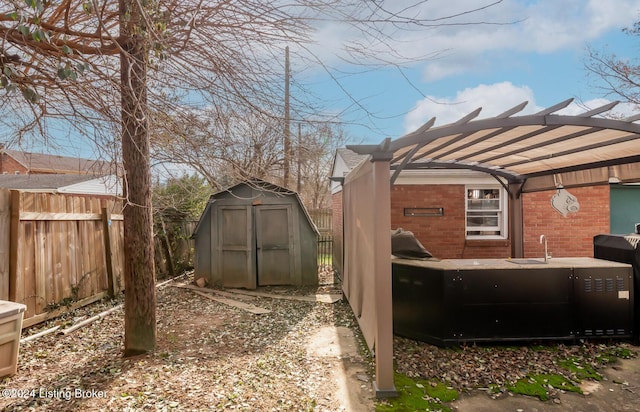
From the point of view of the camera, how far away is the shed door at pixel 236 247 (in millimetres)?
7965

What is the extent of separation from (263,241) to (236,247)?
62cm

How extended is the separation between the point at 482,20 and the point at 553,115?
1.48 meters

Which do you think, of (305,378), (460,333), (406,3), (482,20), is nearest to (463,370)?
(460,333)

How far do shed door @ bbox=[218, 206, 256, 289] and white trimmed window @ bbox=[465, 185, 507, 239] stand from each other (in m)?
5.05

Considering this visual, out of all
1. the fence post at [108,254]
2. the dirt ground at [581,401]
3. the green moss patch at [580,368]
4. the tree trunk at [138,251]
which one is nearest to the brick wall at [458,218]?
the green moss patch at [580,368]

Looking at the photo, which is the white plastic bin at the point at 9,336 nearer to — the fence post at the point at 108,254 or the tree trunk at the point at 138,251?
the tree trunk at the point at 138,251

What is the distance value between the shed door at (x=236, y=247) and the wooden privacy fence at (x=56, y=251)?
2.05 metres

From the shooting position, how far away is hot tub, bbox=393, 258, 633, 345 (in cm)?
448

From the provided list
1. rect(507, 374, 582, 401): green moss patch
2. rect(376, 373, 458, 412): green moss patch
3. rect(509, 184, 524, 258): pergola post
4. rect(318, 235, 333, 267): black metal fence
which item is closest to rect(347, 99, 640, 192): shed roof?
rect(509, 184, 524, 258): pergola post

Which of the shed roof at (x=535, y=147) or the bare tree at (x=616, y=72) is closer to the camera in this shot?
the shed roof at (x=535, y=147)

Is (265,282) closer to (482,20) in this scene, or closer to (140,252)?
(140,252)

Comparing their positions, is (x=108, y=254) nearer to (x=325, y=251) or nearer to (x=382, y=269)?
(x=382, y=269)

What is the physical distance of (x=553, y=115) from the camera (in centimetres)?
362

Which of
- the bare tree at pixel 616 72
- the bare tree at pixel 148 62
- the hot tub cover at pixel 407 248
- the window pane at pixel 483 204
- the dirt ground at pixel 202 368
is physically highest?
the bare tree at pixel 616 72
